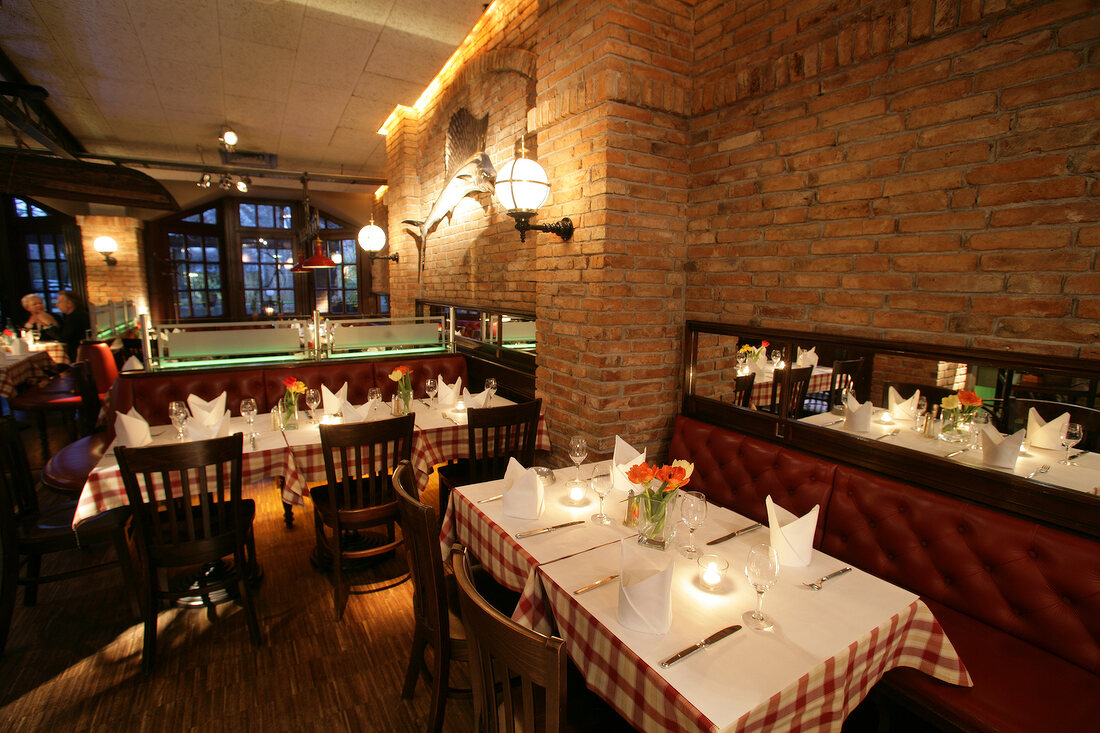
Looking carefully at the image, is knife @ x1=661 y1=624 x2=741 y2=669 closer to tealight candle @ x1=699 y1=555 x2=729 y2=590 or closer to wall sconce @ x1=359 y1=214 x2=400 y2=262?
tealight candle @ x1=699 y1=555 x2=729 y2=590

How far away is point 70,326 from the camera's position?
6.45m

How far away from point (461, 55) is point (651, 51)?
2914 mm

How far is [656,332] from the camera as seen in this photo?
3160 millimetres

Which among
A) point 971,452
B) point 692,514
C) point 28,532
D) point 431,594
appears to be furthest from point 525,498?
point 28,532

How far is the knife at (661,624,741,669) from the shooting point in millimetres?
1278

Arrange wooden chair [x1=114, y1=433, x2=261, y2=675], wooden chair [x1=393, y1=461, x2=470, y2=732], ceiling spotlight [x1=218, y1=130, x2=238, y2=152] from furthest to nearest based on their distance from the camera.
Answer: ceiling spotlight [x1=218, y1=130, x2=238, y2=152] → wooden chair [x1=114, y1=433, x2=261, y2=675] → wooden chair [x1=393, y1=461, x2=470, y2=732]

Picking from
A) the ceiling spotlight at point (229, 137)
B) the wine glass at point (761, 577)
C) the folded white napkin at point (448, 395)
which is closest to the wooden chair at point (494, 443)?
the folded white napkin at point (448, 395)

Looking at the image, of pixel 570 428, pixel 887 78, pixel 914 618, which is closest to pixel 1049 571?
pixel 914 618

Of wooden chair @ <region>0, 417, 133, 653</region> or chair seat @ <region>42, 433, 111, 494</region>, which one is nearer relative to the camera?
wooden chair @ <region>0, 417, 133, 653</region>

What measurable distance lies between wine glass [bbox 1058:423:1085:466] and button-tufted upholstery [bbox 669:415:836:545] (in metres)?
0.77

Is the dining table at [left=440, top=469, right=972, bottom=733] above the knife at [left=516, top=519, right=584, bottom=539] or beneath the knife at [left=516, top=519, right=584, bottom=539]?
beneath

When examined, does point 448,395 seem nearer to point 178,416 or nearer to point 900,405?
point 178,416

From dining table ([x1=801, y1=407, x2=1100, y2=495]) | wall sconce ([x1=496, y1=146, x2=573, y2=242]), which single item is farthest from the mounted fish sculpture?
dining table ([x1=801, y1=407, x2=1100, y2=495])

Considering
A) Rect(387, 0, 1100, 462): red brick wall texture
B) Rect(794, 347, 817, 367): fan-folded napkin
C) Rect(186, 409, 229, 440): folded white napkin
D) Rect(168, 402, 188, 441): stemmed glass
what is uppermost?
Rect(387, 0, 1100, 462): red brick wall texture
